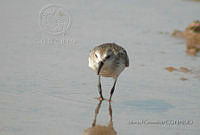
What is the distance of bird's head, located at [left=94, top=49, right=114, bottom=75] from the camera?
274 inches

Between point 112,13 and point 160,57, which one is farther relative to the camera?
point 112,13

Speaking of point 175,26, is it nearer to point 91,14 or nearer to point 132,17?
point 132,17

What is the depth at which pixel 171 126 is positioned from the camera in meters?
6.34

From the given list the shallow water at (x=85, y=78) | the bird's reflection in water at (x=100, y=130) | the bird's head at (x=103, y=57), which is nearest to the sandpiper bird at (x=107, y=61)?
the bird's head at (x=103, y=57)

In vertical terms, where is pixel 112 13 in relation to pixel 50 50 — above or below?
above

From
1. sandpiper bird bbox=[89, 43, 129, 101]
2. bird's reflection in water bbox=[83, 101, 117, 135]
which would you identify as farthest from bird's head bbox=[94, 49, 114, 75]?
bird's reflection in water bbox=[83, 101, 117, 135]

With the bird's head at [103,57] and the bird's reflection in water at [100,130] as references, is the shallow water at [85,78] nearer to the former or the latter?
the bird's reflection in water at [100,130]

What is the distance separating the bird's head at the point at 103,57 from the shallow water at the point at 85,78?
2.14ft

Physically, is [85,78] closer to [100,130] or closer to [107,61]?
[107,61]

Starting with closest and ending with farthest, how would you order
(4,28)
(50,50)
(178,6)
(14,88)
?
(14,88), (50,50), (4,28), (178,6)

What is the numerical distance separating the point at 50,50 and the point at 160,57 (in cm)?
246

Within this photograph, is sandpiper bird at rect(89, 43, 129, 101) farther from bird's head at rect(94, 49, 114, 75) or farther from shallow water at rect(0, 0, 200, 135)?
shallow water at rect(0, 0, 200, 135)

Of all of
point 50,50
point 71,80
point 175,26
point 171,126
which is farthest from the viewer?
point 175,26

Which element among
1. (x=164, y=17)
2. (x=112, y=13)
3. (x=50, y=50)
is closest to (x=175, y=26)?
(x=164, y=17)
